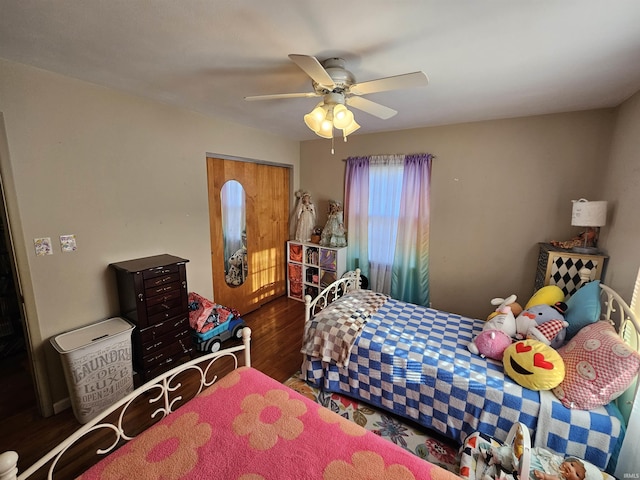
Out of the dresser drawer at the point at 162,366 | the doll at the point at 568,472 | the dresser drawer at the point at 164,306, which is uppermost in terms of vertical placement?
the dresser drawer at the point at 164,306

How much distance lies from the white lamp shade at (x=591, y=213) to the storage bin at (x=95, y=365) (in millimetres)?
3689

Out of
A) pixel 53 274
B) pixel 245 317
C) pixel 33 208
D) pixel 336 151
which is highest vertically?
pixel 336 151

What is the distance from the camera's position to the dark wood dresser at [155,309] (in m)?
2.12

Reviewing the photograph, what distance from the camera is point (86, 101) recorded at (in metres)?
1.96

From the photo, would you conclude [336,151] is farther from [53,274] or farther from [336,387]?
[53,274]

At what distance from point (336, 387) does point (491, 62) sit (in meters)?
2.48

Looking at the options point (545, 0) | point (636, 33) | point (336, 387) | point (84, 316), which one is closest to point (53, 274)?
point (84, 316)

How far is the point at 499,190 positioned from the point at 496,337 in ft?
5.51

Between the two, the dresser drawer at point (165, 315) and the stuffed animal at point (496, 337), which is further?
the dresser drawer at point (165, 315)

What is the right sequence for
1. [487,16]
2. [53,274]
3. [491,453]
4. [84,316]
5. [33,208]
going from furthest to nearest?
[84,316], [53,274], [33,208], [491,453], [487,16]

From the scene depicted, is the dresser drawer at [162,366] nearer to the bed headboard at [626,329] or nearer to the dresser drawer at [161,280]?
the dresser drawer at [161,280]

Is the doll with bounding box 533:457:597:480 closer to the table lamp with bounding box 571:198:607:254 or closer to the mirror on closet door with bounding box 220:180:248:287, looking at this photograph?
the table lamp with bounding box 571:198:607:254

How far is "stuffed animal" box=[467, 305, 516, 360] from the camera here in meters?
1.81

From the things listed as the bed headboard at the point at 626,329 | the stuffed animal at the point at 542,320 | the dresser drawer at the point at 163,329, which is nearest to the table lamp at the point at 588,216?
the bed headboard at the point at 626,329
